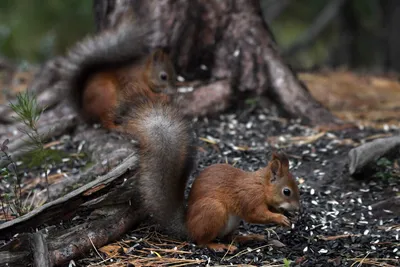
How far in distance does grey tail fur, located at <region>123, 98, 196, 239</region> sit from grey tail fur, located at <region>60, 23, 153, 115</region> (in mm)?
1294

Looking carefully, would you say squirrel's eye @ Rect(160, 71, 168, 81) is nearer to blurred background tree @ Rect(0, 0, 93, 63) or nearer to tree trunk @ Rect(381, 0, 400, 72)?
blurred background tree @ Rect(0, 0, 93, 63)

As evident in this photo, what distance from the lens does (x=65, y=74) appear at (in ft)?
13.5

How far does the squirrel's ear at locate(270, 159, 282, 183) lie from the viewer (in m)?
2.85

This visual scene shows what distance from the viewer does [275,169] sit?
287 cm

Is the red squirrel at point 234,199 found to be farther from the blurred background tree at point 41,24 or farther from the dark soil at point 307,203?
the blurred background tree at point 41,24

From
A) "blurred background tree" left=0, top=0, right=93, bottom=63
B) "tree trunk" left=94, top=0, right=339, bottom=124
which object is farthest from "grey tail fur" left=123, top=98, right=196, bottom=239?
"blurred background tree" left=0, top=0, right=93, bottom=63

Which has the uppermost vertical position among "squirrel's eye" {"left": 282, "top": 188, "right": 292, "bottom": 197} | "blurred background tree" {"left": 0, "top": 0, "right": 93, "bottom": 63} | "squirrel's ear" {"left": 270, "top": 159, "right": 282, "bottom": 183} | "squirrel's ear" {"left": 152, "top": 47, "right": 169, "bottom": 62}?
"blurred background tree" {"left": 0, "top": 0, "right": 93, "bottom": 63}

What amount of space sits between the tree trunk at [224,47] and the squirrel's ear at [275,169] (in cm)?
145

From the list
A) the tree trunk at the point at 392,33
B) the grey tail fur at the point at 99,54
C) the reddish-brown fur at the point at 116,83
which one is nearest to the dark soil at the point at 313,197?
the reddish-brown fur at the point at 116,83

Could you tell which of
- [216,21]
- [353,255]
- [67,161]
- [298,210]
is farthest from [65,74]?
[353,255]

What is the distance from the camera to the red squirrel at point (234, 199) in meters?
2.75

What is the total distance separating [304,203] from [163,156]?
2.89 ft

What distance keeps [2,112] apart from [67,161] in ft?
3.80

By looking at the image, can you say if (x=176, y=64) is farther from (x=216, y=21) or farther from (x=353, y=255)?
(x=353, y=255)
